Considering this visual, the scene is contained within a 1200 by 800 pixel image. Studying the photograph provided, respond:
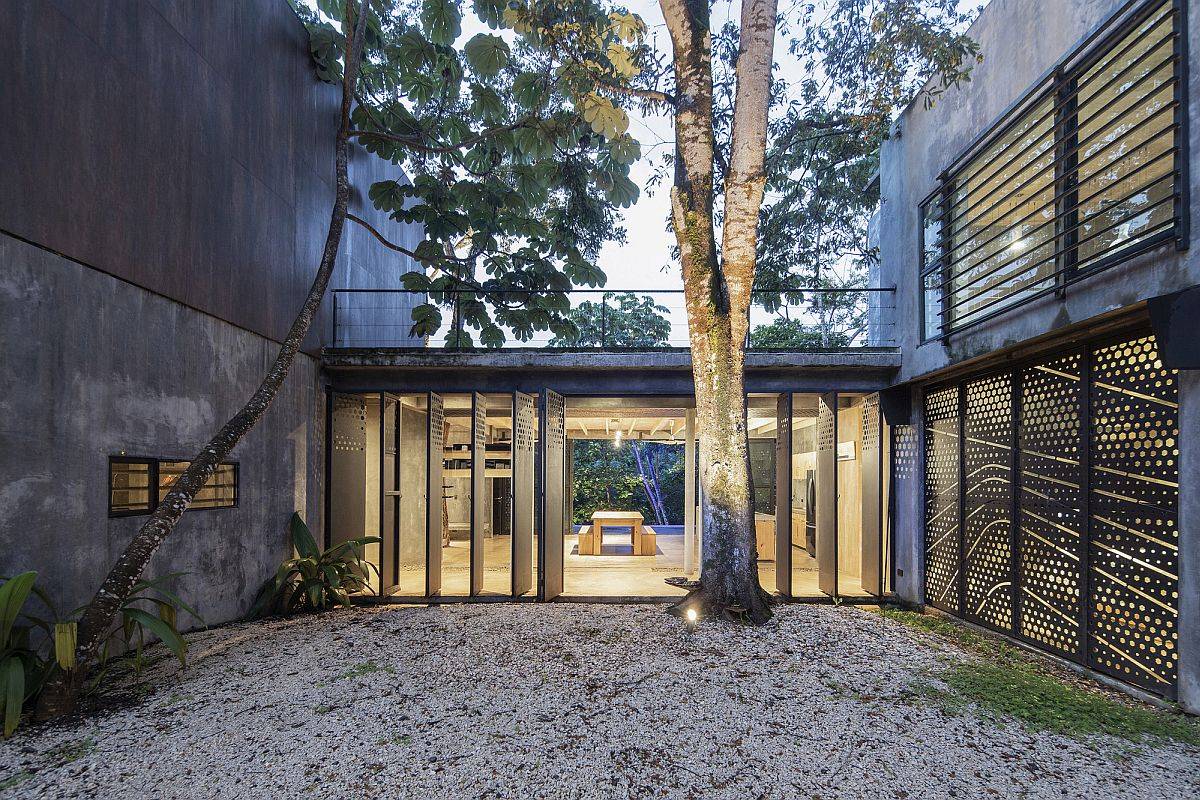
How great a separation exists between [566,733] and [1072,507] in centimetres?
412

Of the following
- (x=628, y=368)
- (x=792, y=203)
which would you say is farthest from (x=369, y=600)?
(x=792, y=203)

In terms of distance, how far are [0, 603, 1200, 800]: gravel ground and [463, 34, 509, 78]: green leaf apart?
5.59 meters

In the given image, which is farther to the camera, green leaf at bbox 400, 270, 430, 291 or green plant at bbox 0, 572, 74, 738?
green leaf at bbox 400, 270, 430, 291

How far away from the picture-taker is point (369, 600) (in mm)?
6863

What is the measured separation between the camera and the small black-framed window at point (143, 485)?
4559mm

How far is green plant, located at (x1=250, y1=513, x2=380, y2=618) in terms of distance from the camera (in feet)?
20.5

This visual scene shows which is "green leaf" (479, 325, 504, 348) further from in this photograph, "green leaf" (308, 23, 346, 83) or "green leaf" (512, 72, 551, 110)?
"green leaf" (308, 23, 346, 83)

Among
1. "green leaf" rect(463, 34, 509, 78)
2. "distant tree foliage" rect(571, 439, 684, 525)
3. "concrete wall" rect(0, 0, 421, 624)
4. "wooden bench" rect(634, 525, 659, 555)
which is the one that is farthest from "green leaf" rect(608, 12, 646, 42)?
"distant tree foliage" rect(571, 439, 684, 525)

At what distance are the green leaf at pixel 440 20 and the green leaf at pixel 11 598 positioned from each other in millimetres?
5854

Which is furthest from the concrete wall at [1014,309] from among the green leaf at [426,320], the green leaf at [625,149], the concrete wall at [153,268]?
the concrete wall at [153,268]

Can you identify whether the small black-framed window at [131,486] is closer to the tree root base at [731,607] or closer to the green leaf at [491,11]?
the tree root base at [731,607]

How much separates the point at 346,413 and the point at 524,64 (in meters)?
6.42

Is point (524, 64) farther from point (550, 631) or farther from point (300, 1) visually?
point (550, 631)

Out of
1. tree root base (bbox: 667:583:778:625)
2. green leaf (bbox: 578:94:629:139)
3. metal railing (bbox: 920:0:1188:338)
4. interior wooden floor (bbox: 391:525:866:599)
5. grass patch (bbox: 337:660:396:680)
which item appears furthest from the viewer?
interior wooden floor (bbox: 391:525:866:599)
